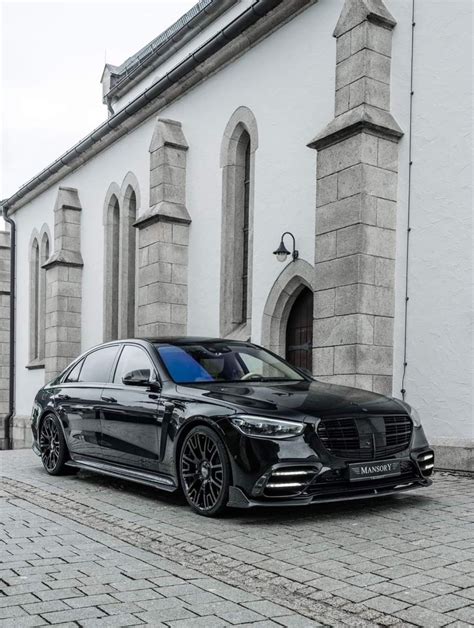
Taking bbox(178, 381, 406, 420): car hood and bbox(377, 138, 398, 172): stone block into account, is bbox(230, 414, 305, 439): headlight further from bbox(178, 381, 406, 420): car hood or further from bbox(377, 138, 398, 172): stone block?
bbox(377, 138, 398, 172): stone block

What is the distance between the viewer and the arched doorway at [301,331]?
13273mm

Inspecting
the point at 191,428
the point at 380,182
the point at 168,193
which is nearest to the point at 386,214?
the point at 380,182

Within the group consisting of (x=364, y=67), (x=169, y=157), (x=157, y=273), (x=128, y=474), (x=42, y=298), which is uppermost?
(x=364, y=67)

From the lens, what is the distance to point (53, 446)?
30.1ft

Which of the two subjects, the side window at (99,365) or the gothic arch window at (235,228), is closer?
the side window at (99,365)

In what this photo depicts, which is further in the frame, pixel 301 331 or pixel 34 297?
pixel 34 297

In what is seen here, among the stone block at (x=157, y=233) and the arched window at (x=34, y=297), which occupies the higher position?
the stone block at (x=157, y=233)

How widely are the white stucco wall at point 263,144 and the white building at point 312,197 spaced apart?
37mm

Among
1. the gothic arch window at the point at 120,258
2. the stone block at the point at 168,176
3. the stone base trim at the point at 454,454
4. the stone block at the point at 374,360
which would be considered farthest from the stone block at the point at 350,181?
the gothic arch window at the point at 120,258

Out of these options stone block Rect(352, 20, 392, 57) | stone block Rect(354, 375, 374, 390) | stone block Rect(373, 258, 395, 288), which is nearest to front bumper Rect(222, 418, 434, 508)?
stone block Rect(354, 375, 374, 390)

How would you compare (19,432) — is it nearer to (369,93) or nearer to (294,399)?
(369,93)

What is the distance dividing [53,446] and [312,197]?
597 cm

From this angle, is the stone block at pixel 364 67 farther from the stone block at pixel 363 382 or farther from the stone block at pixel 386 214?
the stone block at pixel 363 382

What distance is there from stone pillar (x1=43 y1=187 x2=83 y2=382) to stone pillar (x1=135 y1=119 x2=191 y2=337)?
637 cm
